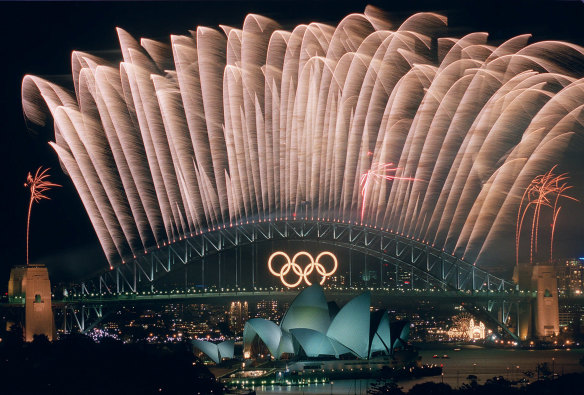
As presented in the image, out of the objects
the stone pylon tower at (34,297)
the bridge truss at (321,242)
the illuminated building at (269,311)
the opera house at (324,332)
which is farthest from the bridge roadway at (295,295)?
the opera house at (324,332)

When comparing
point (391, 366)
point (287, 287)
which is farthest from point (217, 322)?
point (391, 366)

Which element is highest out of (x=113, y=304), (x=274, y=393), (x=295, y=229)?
(x=295, y=229)

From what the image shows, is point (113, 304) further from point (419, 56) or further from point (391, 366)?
point (419, 56)

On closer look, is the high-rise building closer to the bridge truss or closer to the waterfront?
the bridge truss

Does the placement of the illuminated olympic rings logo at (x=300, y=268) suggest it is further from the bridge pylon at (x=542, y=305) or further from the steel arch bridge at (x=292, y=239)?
the bridge pylon at (x=542, y=305)

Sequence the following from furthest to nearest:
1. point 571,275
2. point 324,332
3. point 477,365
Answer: point 571,275
point 477,365
point 324,332

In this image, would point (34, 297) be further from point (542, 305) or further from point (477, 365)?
point (542, 305)

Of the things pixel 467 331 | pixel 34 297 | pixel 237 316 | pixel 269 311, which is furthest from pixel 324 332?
pixel 467 331
